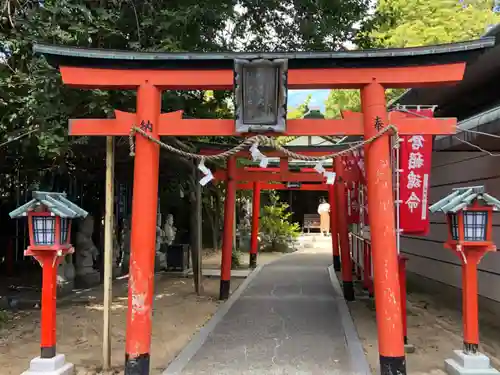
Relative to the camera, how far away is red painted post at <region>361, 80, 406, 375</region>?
5.48m

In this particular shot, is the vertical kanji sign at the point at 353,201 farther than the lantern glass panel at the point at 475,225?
Yes

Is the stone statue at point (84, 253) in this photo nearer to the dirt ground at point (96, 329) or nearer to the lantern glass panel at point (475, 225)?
the dirt ground at point (96, 329)

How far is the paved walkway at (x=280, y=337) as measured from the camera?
620 centimetres

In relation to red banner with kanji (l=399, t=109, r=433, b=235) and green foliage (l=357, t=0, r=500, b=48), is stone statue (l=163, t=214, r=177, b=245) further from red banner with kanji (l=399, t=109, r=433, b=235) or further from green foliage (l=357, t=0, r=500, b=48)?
red banner with kanji (l=399, t=109, r=433, b=235)

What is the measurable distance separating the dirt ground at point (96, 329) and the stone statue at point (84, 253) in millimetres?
707

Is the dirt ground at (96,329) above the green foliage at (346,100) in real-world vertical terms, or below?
below

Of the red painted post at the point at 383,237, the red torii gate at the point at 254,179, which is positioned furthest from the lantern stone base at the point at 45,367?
the red torii gate at the point at 254,179

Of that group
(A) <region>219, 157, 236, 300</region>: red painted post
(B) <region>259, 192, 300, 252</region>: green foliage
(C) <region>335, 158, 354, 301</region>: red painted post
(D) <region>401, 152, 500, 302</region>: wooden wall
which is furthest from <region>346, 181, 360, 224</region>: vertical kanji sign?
(B) <region>259, 192, 300, 252</region>: green foliage

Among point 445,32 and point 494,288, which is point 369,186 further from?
point 445,32

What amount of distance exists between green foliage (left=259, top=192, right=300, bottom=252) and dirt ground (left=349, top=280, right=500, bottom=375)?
498 inches

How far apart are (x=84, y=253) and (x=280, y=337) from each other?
7560 mm

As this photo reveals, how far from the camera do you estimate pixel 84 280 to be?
43.4 ft

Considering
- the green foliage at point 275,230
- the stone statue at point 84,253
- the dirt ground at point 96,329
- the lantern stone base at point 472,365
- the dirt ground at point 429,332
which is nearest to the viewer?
the lantern stone base at point 472,365

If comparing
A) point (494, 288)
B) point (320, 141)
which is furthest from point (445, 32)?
point (494, 288)
